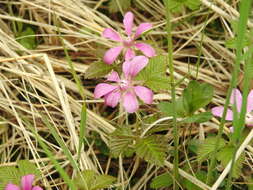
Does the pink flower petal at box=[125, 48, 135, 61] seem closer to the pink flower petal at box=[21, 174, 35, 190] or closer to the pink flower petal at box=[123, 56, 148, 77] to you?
the pink flower petal at box=[123, 56, 148, 77]

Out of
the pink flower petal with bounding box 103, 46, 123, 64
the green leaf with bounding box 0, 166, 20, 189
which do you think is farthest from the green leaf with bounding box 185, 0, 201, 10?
the green leaf with bounding box 0, 166, 20, 189

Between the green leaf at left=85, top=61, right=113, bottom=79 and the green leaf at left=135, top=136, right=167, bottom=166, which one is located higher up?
the green leaf at left=85, top=61, right=113, bottom=79

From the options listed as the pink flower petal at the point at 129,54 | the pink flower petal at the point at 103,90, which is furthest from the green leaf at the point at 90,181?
the pink flower petal at the point at 129,54

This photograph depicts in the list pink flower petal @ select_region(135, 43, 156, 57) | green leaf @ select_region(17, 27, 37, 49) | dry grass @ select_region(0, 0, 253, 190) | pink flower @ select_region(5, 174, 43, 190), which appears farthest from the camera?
green leaf @ select_region(17, 27, 37, 49)

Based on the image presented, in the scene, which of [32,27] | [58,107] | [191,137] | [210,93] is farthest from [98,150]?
[32,27]

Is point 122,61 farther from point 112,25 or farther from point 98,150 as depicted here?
point 112,25

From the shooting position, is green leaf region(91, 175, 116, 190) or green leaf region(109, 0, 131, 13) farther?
green leaf region(109, 0, 131, 13)

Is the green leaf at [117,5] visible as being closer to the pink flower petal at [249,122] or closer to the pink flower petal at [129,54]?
the pink flower petal at [129,54]
